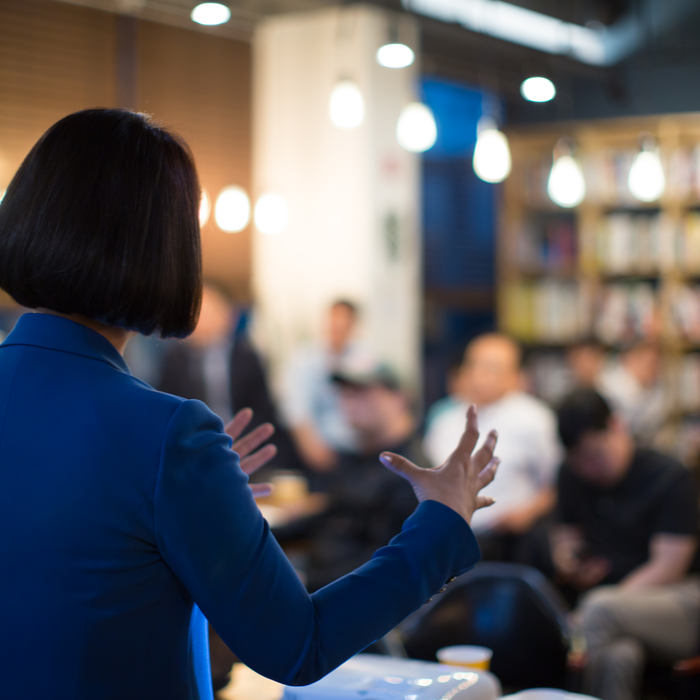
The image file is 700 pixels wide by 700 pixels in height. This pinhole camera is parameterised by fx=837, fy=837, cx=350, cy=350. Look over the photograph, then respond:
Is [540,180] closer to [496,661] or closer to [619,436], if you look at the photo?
[619,436]

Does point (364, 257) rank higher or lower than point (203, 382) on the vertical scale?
higher

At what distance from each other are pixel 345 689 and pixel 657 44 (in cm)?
676

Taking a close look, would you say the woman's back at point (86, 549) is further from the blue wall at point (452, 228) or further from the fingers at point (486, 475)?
the blue wall at point (452, 228)

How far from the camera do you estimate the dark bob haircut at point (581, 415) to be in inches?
121

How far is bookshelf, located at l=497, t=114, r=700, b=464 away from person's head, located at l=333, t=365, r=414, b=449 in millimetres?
3239

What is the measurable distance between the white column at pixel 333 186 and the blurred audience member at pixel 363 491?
1.96 meters

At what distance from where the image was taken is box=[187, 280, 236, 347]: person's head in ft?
16.3

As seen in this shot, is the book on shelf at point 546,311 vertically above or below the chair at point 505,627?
above

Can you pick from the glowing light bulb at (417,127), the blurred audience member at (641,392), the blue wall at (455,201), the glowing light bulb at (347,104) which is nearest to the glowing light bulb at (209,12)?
the glowing light bulb at (347,104)

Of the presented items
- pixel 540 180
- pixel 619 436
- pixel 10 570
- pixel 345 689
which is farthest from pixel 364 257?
pixel 10 570

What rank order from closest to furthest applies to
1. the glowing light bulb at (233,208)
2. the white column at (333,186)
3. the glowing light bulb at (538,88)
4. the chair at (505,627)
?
the chair at (505,627) < the glowing light bulb at (538,88) < the glowing light bulb at (233,208) < the white column at (333,186)

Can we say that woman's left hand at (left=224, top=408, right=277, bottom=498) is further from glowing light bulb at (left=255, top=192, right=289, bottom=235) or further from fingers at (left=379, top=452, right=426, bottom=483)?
glowing light bulb at (left=255, top=192, right=289, bottom=235)

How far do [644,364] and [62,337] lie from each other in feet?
18.2

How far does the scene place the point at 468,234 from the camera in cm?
692
